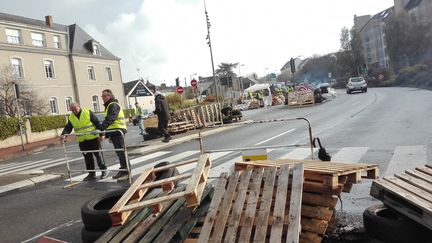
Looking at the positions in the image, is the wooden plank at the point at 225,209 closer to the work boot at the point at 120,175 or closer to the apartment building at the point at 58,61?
the work boot at the point at 120,175

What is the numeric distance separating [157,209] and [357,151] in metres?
6.29

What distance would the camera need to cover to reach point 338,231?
467 centimetres

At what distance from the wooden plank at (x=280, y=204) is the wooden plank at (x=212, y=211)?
2.04 ft

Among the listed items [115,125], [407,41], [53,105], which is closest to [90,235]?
[115,125]

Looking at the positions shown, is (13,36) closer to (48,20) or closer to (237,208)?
(48,20)

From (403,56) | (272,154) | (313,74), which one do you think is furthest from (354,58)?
(272,154)

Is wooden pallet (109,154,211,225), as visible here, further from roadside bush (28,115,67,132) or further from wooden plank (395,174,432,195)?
roadside bush (28,115,67,132)

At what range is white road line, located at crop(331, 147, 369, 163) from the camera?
28.4 ft

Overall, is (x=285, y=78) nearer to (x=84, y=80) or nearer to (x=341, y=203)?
(x=84, y=80)

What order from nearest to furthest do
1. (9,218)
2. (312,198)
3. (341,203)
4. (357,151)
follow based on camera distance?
(312,198), (341,203), (9,218), (357,151)

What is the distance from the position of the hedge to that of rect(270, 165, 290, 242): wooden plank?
26.1 m

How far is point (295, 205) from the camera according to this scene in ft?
12.8

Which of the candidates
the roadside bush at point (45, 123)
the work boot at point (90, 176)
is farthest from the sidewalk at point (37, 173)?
the roadside bush at point (45, 123)

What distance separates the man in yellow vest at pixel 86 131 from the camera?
371 inches
